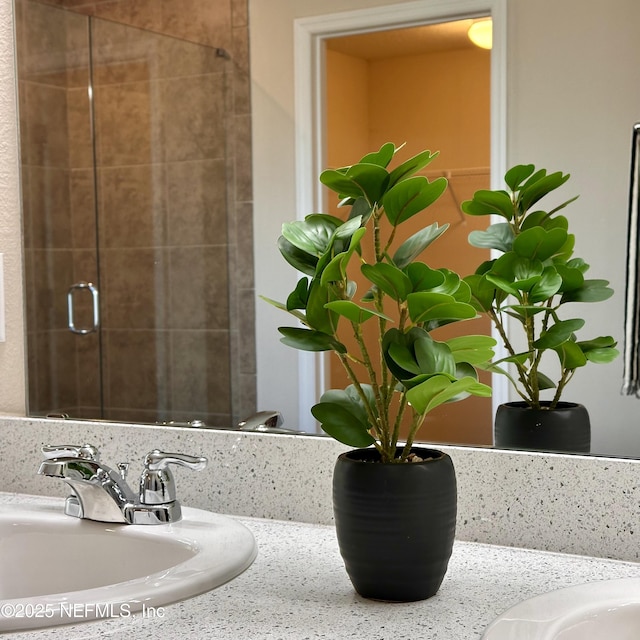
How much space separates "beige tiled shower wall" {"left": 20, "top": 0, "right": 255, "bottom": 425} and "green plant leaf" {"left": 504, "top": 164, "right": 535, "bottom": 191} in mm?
405

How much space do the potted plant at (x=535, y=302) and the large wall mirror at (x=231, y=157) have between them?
0.02m

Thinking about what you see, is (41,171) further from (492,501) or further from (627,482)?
(627,482)

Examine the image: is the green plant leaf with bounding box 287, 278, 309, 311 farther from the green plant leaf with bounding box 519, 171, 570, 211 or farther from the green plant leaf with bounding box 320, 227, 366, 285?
the green plant leaf with bounding box 519, 171, 570, 211

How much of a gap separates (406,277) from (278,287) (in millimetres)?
466

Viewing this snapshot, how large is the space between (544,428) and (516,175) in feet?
1.07

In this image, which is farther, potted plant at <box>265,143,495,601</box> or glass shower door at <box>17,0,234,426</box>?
glass shower door at <box>17,0,234,426</box>

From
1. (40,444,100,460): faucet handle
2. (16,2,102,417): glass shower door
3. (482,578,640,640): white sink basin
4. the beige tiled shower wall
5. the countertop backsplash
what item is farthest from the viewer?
(16,2,102,417): glass shower door

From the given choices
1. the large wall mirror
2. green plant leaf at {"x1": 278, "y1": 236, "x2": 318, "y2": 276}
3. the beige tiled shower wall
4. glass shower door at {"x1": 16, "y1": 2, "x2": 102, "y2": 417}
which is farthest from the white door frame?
glass shower door at {"x1": 16, "y1": 2, "x2": 102, "y2": 417}

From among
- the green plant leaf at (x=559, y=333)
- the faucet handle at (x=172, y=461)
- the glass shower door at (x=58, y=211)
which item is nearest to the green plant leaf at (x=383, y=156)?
the green plant leaf at (x=559, y=333)

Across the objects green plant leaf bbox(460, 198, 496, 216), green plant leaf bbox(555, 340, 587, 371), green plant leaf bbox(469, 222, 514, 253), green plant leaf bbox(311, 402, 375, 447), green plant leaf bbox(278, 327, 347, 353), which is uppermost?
green plant leaf bbox(460, 198, 496, 216)

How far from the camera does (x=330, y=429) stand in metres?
0.94

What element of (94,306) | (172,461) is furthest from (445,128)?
(94,306)

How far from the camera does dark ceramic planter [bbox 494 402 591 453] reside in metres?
1.10

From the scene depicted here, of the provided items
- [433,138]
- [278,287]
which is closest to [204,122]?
[278,287]
